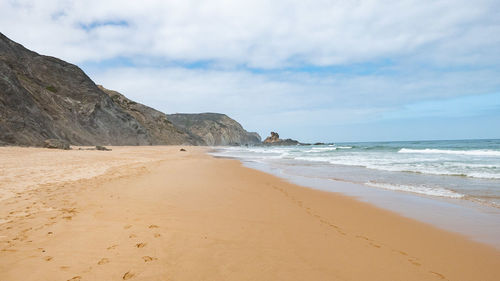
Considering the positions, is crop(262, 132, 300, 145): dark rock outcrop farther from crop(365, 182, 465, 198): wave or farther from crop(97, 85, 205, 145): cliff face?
crop(365, 182, 465, 198): wave

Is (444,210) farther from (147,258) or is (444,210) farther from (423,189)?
(147,258)

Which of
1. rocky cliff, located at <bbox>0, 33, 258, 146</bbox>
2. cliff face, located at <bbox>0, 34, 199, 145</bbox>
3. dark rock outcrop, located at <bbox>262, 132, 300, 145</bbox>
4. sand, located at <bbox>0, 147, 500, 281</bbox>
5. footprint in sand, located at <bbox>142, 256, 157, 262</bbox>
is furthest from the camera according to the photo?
dark rock outcrop, located at <bbox>262, 132, 300, 145</bbox>

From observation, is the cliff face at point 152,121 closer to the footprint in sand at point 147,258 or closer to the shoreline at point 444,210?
the shoreline at point 444,210

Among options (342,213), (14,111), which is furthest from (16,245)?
(14,111)

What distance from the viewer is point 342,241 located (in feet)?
13.5

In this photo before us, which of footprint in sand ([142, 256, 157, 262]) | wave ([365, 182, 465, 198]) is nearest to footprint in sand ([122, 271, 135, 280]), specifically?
footprint in sand ([142, 256, 157, 262])

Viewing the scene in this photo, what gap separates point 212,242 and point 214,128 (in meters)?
149

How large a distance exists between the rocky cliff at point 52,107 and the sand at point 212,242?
23.5 m

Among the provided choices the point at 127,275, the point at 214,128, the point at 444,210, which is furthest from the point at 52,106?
the point at 214,128

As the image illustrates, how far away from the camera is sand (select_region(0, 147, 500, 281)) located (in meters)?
2.93

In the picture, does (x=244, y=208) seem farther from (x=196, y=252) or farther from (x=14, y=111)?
(x=14, y=111)

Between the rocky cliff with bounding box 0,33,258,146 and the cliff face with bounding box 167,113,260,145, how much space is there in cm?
7457

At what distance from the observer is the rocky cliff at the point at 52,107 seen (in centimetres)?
2642

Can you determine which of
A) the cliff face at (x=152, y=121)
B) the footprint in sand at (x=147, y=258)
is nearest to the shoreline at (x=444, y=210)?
the footprint in sand at (x=147, y=258)
